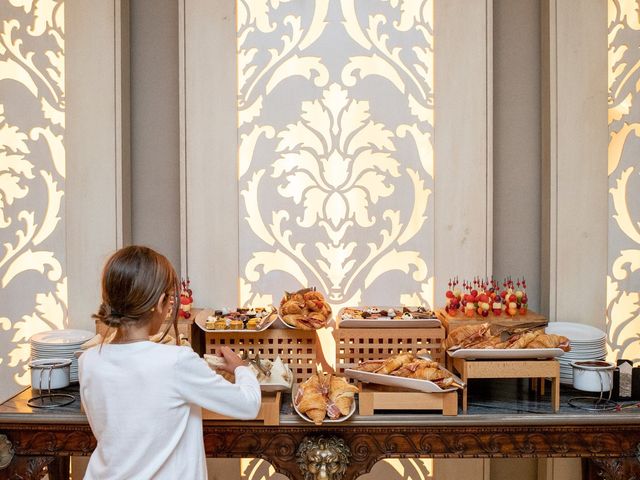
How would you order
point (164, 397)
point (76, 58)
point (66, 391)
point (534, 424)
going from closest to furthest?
point (164, 397), point (534, 424), point (66, 391), point (76, 58)

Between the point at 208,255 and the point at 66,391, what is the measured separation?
1.01 m

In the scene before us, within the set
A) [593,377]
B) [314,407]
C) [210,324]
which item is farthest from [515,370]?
[210,324]

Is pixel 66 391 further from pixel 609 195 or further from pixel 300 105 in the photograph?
pixel 609 195

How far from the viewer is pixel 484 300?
316cm

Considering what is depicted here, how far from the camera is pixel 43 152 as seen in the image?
3.43m

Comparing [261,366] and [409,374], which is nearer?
[409,374]

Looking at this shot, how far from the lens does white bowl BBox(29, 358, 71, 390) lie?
9.21 ft


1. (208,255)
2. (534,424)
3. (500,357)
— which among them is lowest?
(534,424)

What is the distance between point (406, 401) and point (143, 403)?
1139 mm

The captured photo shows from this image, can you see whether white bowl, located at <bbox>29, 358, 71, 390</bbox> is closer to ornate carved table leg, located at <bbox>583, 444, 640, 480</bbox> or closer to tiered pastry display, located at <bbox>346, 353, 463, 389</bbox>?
tiered pastry display, located at <bbox>346, 353, 463, 389</bbox>

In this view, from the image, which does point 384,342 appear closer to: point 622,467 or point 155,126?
point 622,467

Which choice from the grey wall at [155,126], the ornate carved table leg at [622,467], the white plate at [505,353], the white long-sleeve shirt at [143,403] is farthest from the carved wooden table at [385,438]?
the grey wall at [155,126]

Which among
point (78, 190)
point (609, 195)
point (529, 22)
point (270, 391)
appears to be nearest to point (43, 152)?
point (78, 190)

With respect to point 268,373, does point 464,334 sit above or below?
above
